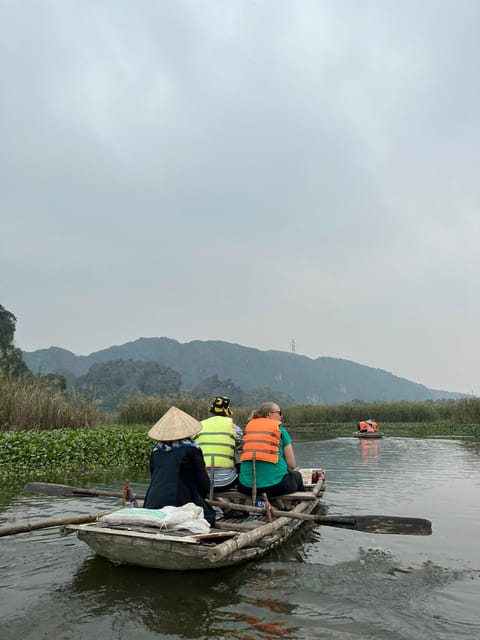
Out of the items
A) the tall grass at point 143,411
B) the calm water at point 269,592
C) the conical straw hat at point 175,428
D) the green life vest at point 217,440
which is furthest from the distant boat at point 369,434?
the conical straw hat at point 175,428

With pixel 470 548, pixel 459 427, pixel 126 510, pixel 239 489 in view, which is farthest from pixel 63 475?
pixel 459 427

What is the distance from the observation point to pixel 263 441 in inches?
276

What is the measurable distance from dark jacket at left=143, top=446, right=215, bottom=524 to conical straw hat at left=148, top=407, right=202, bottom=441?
0.15 metres

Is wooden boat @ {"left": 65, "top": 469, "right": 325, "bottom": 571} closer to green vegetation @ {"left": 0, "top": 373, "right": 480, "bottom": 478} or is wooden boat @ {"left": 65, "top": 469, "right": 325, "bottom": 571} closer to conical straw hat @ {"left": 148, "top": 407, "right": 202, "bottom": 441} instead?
conical straw hat @ {"left": 148, "top": 407, "right": 202, "bottom": 441}

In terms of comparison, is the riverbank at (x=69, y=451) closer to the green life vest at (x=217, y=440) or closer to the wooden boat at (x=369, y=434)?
the green life vest at (x=217, y=440)

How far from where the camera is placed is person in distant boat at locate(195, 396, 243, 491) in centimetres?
730

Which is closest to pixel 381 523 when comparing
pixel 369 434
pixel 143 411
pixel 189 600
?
pixel 189 600

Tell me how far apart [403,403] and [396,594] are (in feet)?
111

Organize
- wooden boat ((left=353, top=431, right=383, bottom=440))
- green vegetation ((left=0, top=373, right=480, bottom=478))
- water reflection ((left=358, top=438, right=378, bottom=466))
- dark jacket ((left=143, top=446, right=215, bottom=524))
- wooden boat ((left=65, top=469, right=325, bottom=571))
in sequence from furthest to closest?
wooden boat ((left=353, top=431, right=383, bottom=440)) < water reflection ((left=358, top=438, right=378, bottom=466)) < green vegetation ((left=0, top=373, right=480, bottom=478)) < dark jacket ((left=143, top=446, right=215, bottom=524)) < wooden boat ((left=65, top=469, right=325, bottom=571))

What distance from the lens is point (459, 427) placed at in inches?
1168

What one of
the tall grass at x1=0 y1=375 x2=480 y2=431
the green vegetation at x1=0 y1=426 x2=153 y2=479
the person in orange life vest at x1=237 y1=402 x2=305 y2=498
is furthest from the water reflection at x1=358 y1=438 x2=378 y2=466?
the person in orange life vest at x1=237 y1=402 x2=305 y2=498

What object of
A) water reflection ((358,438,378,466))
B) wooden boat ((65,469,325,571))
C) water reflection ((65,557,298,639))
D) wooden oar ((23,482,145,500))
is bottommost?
water reflection ((65,557,298,639))

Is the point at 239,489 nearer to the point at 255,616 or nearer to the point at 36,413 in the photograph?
the point at 255,616

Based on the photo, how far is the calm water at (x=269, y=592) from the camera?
424cm
